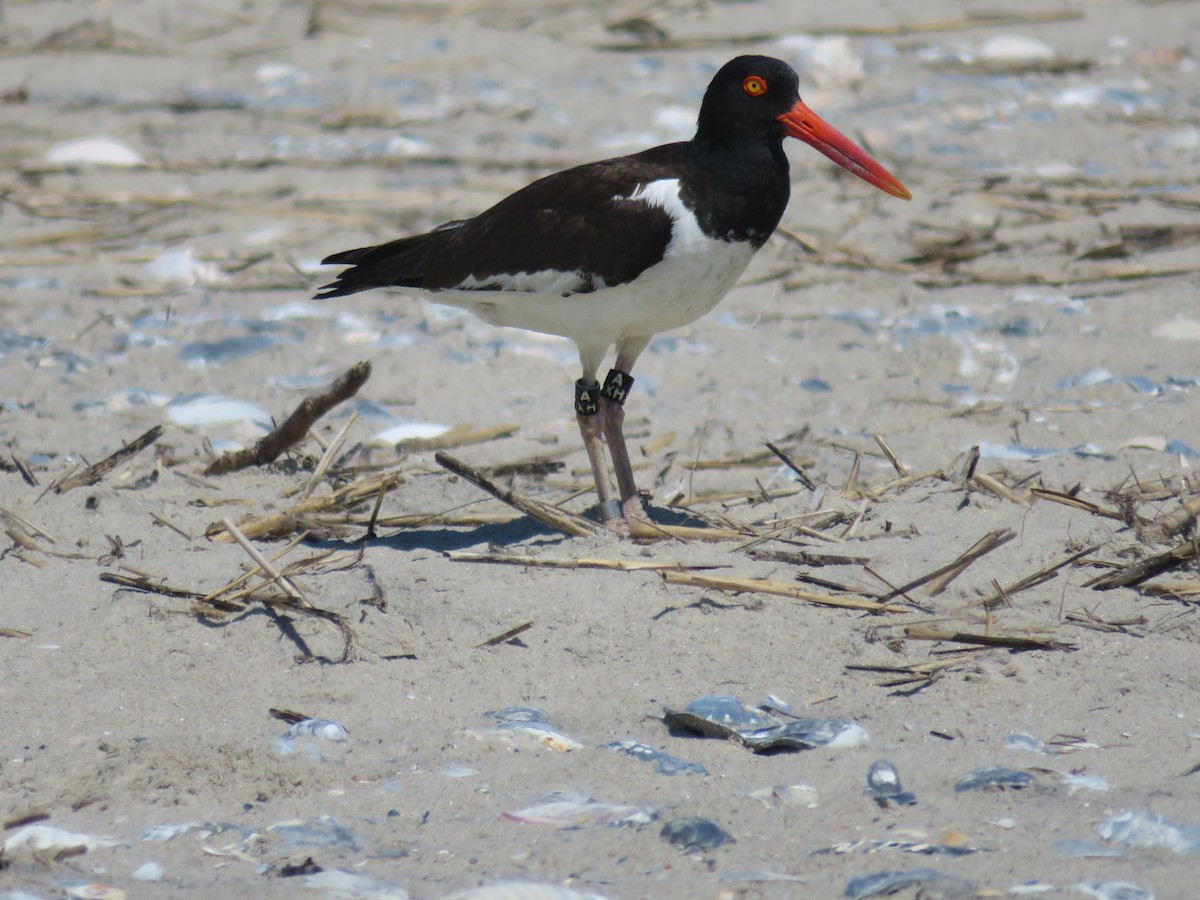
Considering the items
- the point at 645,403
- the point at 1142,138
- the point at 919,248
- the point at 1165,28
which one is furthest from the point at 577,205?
the point at 1165,28

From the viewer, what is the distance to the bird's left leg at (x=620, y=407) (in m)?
5.00

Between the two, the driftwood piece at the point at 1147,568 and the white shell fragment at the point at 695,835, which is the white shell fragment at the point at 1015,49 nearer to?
the driftwood piece at the point at 1147,568

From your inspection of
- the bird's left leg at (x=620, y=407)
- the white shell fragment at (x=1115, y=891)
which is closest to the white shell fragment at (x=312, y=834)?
the white shell fragment at (x=1115, y=891)

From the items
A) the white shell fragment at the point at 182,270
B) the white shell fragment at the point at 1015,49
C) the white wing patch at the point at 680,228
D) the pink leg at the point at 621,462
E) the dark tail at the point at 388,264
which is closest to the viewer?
the white wing patch at the point at 680,228

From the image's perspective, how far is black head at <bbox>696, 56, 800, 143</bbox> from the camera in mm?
4906

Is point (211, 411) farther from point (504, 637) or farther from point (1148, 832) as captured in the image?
point (1148, 832)

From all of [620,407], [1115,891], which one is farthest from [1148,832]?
[620,407]

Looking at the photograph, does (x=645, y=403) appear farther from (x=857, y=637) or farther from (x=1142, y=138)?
(x=1142, y=138)

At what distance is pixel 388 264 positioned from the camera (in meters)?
5.37

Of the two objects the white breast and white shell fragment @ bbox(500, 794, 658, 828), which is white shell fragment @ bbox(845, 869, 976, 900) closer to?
white shell fragment @ bbox(500, 794, 658, 828)

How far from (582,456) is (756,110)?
5.21 ft

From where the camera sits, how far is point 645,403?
628 cm

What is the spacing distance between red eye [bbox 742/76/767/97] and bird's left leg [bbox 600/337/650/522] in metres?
0.93

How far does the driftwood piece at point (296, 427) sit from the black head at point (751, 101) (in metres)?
1.46
